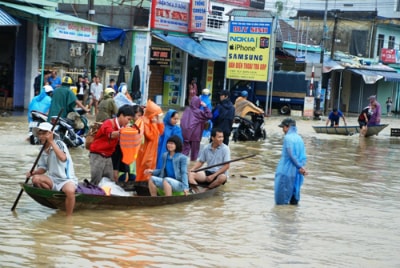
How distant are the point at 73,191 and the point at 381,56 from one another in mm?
44261

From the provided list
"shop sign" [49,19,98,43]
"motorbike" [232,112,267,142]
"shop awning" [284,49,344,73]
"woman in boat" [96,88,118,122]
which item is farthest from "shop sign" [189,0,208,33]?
"woman in boat" [96,88,118,122]

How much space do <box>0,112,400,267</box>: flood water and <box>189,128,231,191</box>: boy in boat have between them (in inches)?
12.2

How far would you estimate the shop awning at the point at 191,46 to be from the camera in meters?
34.1

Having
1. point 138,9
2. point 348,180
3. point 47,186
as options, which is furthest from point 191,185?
point 138,9

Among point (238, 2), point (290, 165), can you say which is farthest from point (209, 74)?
point (290, 165)

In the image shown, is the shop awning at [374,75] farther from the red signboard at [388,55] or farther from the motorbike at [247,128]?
the motorbike at [247,128]

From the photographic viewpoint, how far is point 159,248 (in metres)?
8.82

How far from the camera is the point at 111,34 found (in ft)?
112

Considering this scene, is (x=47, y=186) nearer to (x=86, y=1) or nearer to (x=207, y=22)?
(x=86, y=1)

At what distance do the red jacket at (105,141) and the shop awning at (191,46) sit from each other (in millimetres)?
23163

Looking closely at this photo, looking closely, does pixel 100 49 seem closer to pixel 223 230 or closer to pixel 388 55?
pixel 223 230

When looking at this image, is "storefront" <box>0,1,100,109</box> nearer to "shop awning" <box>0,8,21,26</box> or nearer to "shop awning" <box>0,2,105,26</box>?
"shop awning" <box>0,2,105,26</box>

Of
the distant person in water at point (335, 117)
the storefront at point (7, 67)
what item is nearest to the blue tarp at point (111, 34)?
the storefront at point (7, 67)

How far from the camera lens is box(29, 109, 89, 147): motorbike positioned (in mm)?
16656
